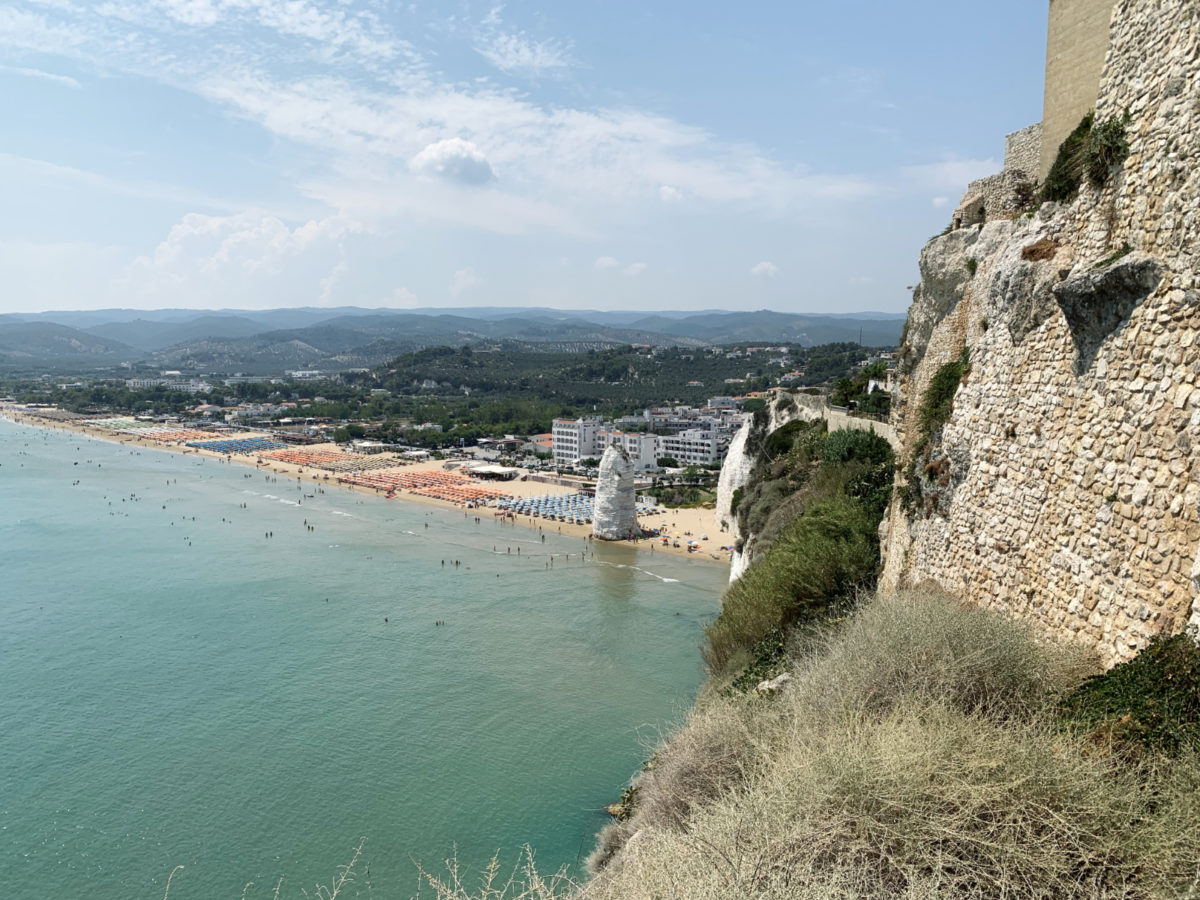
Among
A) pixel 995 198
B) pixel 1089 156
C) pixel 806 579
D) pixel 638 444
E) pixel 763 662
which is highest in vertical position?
pixel 995 198

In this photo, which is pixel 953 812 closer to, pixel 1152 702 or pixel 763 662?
pixel 1152 702

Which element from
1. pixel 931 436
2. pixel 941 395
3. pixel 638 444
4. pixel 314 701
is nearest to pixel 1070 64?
pixel 941 395

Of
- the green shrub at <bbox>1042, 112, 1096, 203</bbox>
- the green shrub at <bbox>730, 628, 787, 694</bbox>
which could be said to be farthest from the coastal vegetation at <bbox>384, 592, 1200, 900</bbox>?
the green shrub at <bbox>730, 628, 787, 694</bbox>

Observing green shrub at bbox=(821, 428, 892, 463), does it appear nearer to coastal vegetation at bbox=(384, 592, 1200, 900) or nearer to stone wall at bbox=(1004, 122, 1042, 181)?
stone wall at bbox=(1004, 122, 1042, 181)

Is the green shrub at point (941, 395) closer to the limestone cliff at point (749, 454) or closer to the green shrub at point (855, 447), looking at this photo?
the green shrub at point (855, 447)

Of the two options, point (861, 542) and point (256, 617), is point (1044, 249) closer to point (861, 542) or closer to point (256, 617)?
point (861, 542)

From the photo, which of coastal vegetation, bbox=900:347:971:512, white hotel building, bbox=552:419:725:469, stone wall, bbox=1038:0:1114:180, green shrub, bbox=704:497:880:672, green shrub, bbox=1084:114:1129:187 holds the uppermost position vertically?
stone wall, bbox=1038:0:1114:180
